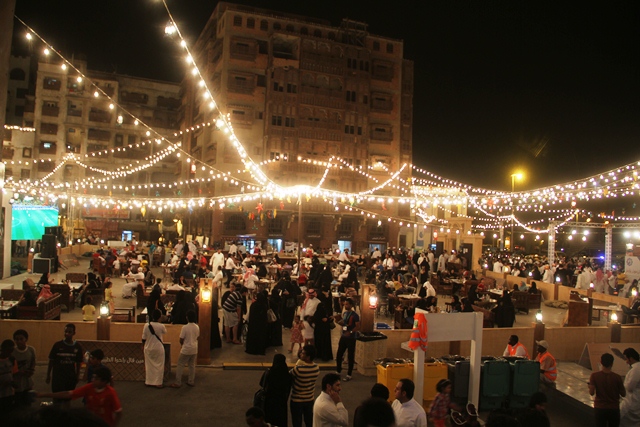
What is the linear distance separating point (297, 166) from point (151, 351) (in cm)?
3247

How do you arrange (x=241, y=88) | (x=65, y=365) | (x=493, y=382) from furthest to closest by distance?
(x=241, y=88), (x=493, y=382), (x=65, y=365)

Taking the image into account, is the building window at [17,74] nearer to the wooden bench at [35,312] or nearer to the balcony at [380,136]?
the balcony at [380,136]

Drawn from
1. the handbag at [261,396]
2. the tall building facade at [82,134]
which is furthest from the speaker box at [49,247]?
the tall building facade at [82,134]

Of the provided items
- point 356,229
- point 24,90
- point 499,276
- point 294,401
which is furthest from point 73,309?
Result: point 24,90

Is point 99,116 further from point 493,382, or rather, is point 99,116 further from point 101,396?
point 101,396

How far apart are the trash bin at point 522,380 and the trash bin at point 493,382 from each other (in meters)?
0.10

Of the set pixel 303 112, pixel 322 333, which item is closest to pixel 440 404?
pixel 322 333

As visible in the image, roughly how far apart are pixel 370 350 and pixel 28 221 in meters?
22.0

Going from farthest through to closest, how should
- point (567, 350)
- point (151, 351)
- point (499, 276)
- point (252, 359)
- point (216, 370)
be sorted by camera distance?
point (499, 276) → point (567, 350) → point (252, 359) → point (216, 370) → point (151, 351)

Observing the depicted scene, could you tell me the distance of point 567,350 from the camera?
39.7ft

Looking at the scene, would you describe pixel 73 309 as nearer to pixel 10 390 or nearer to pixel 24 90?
pixel 10 390

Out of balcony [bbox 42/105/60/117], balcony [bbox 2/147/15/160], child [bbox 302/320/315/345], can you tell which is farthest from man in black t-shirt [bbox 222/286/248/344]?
balcony [bbox 42/105/60/117]

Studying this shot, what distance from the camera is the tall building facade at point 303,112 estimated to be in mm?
39875

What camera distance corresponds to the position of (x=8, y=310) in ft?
38.9
